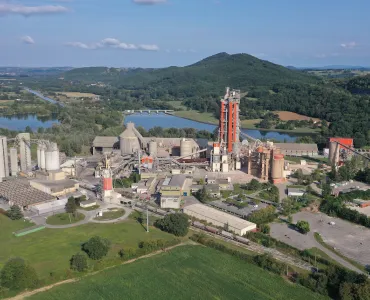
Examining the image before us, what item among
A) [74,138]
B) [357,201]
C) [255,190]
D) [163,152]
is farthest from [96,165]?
[357,201]

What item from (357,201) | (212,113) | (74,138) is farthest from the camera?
(212,113)

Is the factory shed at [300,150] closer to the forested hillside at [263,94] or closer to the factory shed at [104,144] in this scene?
the forested hillside at [263,94]

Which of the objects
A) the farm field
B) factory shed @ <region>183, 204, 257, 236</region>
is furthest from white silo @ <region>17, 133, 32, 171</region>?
the farm field

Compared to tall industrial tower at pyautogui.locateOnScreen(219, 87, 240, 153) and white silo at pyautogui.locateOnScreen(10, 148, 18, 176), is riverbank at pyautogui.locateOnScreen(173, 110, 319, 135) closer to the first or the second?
tall industrial tower at pyautogui.locateOnScreen(219, 87, 240, 153)

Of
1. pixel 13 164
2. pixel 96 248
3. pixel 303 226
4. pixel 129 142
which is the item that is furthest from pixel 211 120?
pixel 96 248

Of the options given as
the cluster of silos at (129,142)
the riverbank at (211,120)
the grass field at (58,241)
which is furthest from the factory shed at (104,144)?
the riverbank at (211,120)

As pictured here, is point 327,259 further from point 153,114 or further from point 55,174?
point 153,114
